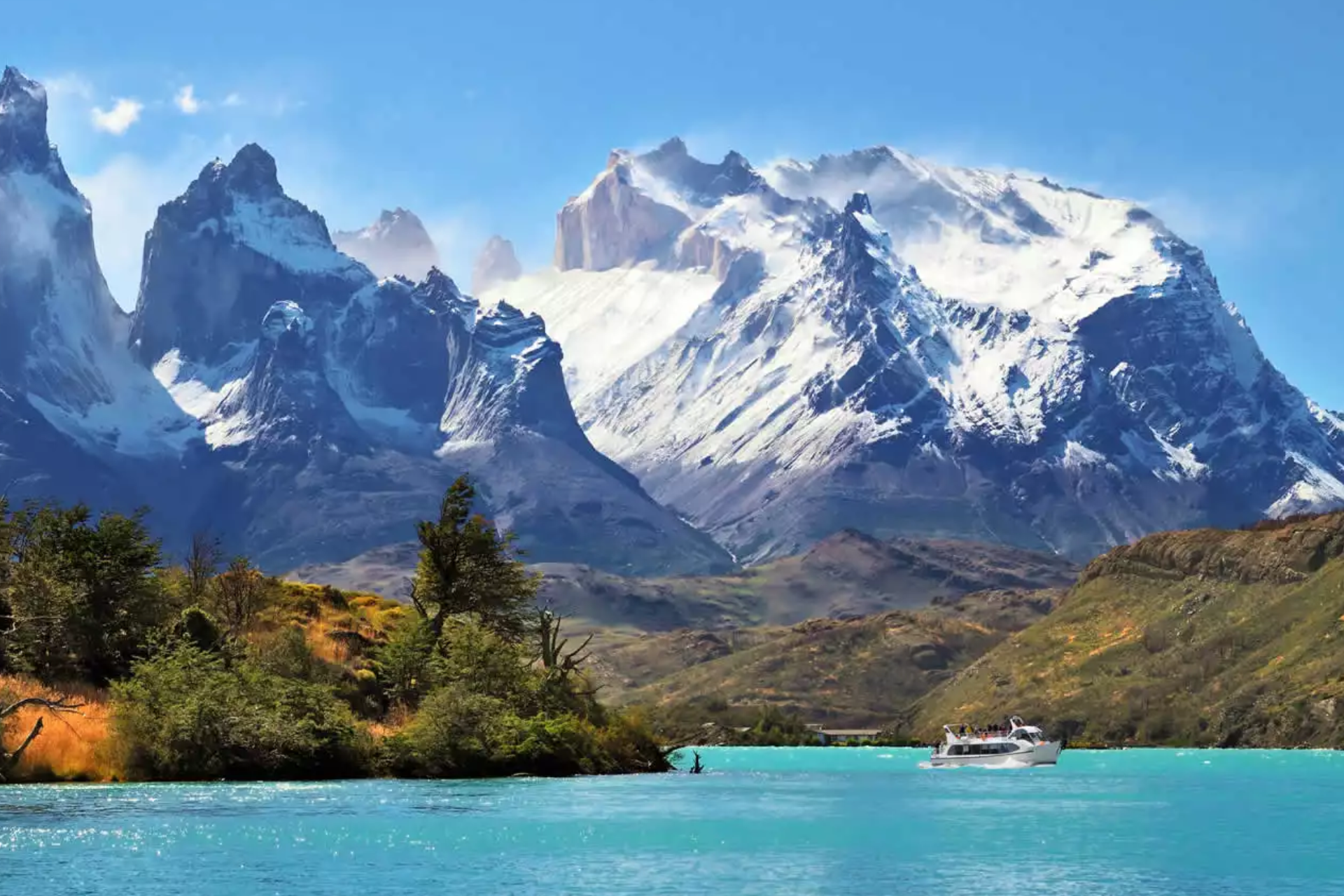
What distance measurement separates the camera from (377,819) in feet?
352

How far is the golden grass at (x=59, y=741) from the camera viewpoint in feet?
392

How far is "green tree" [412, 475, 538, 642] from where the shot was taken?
531 ft

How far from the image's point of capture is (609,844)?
100m

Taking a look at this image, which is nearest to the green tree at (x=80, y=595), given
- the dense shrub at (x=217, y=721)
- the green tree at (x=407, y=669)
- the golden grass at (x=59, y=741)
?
the dense shrub at (x=217, y=721)

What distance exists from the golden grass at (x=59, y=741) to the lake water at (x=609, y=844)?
2444mm

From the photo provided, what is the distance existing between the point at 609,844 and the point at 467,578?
214 ft

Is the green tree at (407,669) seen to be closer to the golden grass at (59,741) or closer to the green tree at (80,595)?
the green tree at (80,595)

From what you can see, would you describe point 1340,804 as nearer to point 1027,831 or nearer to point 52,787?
point 1027,831

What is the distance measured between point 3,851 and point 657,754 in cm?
9696

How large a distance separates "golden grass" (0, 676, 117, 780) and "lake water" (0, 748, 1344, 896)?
244cm

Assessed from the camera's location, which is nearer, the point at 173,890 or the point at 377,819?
the point at 173,890

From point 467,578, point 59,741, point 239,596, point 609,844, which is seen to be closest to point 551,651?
point 467,578

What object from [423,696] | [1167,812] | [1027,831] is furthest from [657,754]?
[1027,831]

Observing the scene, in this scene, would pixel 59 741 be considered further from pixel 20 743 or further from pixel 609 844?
pixel 609 844
